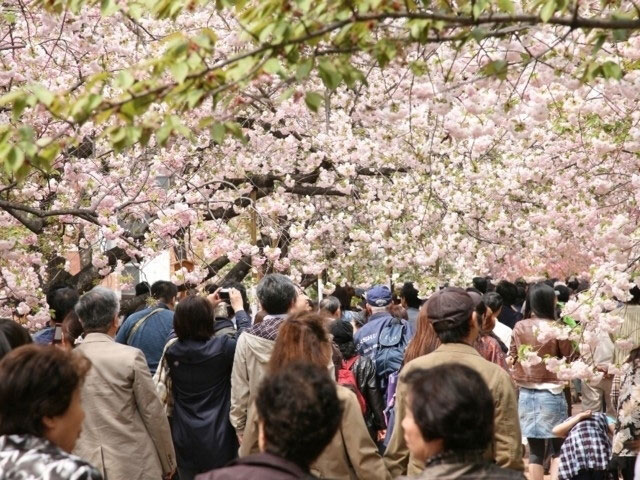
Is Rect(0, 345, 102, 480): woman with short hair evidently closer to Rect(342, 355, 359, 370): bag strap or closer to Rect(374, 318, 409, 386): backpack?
Rect(342, 355, 359, 370): bag strap

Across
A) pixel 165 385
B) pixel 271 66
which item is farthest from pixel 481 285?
pixel 271 66

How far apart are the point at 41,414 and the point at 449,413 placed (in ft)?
4.29

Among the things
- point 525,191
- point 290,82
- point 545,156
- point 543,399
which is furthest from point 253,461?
point 525,191

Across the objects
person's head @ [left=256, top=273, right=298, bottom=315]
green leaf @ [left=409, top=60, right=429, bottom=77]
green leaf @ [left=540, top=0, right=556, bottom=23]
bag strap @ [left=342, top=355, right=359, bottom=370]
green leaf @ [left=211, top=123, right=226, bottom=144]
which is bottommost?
bag strap @ [left=342, top=355, right=359, bottom=370]

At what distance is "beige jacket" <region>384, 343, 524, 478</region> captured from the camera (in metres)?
4.96

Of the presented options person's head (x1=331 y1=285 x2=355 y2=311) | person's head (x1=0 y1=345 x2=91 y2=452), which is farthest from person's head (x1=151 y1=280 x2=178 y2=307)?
person's head (x1=0 y1=345 x2=91 y2=452)

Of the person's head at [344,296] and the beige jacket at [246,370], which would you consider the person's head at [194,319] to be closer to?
the beige jacket at [246,370]

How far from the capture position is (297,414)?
3480 millimetres

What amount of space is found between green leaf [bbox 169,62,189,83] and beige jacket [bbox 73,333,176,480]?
2184mm

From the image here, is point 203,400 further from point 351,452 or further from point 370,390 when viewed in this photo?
point 351,452

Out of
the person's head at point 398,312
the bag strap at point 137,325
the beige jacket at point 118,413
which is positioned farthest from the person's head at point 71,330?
the person's head at point 398,312

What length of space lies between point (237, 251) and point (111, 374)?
281 inches

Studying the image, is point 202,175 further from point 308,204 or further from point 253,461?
point 253,461

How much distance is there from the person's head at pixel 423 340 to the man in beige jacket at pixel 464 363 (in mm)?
347
